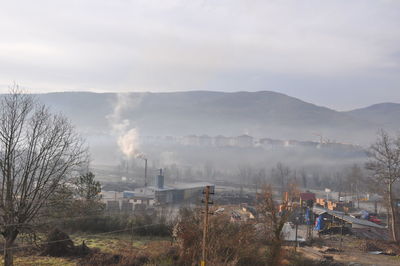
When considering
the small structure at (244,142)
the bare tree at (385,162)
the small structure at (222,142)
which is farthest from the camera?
the small structure at (222,142)

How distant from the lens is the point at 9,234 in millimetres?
12117

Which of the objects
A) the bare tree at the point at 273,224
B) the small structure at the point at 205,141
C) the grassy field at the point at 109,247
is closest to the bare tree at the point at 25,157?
the grassy field at the point at 109,247

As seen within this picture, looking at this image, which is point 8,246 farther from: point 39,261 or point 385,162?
point 385,162

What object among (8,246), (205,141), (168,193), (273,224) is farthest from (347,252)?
(205,141)

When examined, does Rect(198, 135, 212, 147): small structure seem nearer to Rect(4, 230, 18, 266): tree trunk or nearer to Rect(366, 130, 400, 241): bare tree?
Rect(366, 130, 400, 241): bare tree

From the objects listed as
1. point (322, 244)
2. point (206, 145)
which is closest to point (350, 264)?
point (322, 244)

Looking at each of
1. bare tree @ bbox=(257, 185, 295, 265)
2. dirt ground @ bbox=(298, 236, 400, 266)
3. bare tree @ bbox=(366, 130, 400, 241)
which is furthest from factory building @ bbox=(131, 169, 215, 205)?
bare tree @ bbox=(257, 185, 295, 265)

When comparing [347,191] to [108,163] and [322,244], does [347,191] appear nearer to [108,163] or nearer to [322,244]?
[322,244]

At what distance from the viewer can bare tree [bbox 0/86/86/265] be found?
40.0 feet

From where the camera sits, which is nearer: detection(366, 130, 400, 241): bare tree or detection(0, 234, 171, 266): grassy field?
detection(0, 234, 171, 266): grassy field

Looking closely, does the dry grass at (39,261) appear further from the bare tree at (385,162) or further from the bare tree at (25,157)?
the bare tree at (385,162)

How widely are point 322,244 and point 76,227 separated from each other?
Result: 1628 centimetres

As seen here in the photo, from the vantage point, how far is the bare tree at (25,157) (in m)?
12.2

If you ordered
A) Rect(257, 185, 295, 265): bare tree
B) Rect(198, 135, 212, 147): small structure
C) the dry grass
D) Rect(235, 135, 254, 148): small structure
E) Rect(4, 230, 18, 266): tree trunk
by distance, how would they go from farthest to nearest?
Rect(198, 135, 212, 147): small structure → Rect(235, 135, 254, 148): small structure → Rect(257, 185, 295, 265): bare tree → the dry grass → Rect(4, 230, 18, 266): tree trunk
